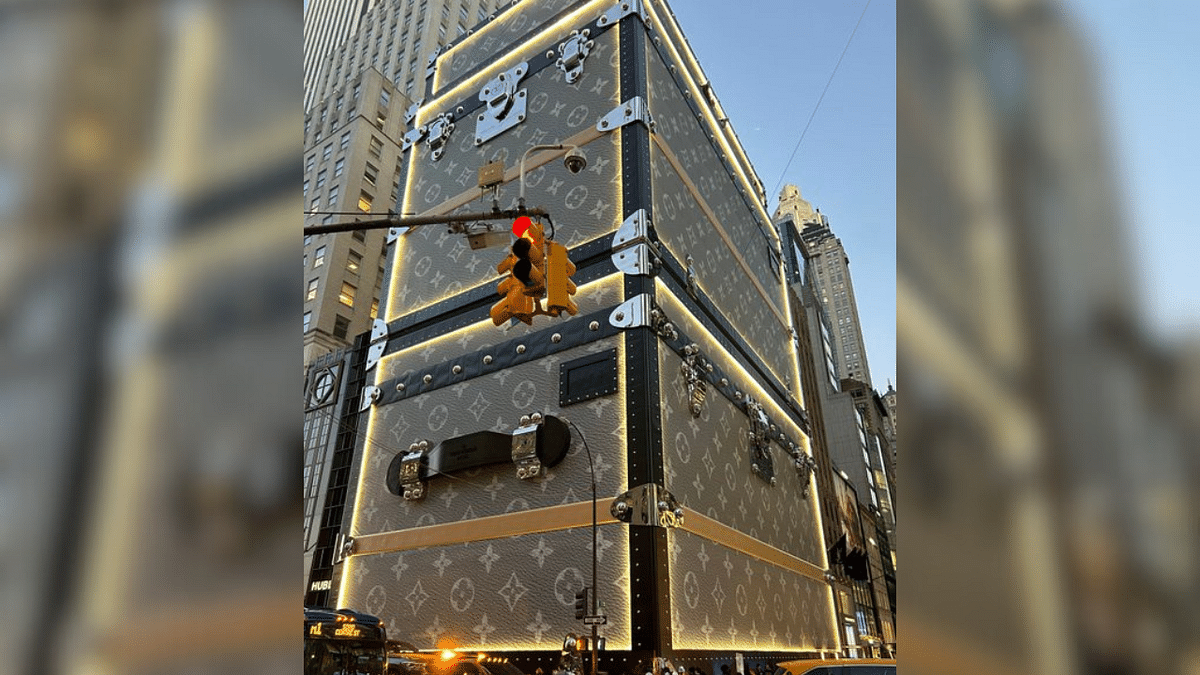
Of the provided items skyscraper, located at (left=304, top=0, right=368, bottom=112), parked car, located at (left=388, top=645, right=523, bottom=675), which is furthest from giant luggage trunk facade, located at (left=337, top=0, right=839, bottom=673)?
skyscraper, located at (left=304, top=0, right=368, bottom=112)

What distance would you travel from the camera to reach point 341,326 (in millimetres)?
34719

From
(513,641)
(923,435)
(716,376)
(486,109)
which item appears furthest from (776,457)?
(923,435)

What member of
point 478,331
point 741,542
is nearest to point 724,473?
point 741,542

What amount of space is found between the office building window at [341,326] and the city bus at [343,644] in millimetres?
27191

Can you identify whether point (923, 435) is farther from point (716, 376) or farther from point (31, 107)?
point (716, 376)

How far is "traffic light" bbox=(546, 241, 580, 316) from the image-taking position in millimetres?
6180

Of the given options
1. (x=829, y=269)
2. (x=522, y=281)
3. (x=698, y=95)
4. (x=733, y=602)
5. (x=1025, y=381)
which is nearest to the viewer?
(x=1025, y=381)

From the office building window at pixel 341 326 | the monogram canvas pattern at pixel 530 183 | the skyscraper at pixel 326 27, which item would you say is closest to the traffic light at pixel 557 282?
the monogram canvas pattern at pixel 530 183

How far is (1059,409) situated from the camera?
2.04 ft

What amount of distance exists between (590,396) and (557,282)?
595cm

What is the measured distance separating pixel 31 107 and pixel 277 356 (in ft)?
1.05

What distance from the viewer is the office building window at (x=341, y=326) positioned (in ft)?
113

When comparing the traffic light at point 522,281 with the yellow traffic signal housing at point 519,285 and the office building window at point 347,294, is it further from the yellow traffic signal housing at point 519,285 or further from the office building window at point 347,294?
the office building window at point 347,294

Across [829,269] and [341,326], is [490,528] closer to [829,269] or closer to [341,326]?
[829,269]
